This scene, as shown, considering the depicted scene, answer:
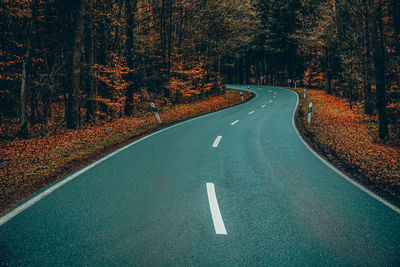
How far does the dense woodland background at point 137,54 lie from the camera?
11.8 m

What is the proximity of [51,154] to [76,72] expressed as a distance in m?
5.80

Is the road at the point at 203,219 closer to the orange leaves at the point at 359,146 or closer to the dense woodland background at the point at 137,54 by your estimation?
the orange leaves at the point at 359,146

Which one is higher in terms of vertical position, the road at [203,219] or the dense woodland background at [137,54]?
the dense woodland background at [137,54]

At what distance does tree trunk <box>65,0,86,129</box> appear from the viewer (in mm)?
12586

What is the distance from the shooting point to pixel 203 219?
13.3 ft

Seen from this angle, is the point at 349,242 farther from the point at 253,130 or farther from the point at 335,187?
the point at 253,130

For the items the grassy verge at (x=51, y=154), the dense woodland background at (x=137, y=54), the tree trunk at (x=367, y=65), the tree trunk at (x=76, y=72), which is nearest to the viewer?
the grassy verge at (x=51, y=154)

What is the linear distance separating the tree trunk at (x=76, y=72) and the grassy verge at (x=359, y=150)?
11298 mm

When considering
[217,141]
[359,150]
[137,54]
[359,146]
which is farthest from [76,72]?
[359,146]

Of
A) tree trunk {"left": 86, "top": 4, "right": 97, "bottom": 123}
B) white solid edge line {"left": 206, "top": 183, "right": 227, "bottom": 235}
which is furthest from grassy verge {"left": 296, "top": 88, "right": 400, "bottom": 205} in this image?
tree trunk {"left": 86, "top": 4, "right": 97, "bottom": 123}

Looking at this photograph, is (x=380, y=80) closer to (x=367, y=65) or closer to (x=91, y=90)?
(x=367, y=65)

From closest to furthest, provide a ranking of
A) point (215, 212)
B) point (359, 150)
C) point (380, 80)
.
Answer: point (215, 212), point (359, 150), point (380, 80)

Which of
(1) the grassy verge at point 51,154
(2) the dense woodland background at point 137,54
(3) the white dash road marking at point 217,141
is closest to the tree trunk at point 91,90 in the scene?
(2) the dense woodland background at point 137,54

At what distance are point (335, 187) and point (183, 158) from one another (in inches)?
160
